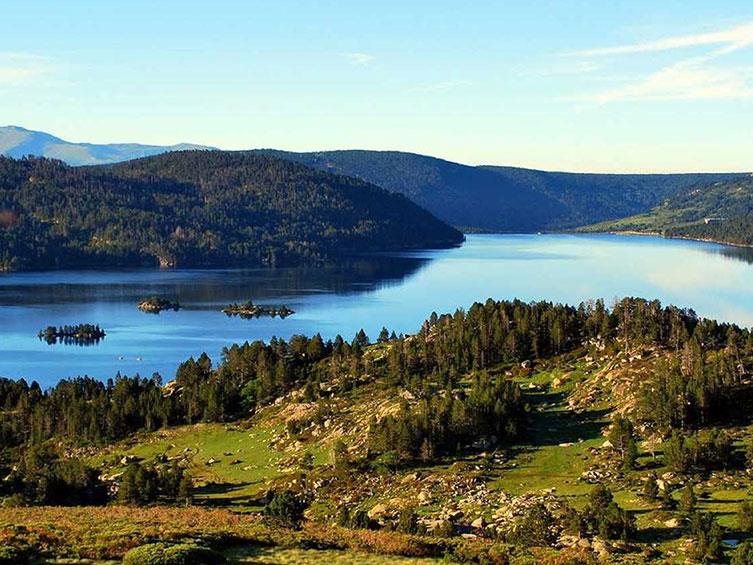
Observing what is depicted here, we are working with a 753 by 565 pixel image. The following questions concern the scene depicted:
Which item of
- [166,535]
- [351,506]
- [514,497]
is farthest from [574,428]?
[166,535]

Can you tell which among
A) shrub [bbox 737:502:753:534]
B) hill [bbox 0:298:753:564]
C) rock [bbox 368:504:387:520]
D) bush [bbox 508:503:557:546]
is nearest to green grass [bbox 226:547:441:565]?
hill [bbox 0:298:753:564]

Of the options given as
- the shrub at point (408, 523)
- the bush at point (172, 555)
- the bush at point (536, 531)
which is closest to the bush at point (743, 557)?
the bush at point (536, 531)

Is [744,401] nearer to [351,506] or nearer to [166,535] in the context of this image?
[351,506]

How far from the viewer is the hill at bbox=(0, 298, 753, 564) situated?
5181 centimetres

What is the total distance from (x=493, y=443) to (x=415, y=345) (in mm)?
40396

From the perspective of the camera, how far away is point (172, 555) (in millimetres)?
37438

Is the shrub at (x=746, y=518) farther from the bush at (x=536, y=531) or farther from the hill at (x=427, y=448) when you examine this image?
the bush at (x=536, y=531)

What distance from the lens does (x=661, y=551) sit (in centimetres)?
5272

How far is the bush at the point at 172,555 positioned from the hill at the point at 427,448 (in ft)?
9.20

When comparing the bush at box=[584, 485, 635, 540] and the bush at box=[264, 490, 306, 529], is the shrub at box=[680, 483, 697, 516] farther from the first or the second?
the bush at box=[264, 490, 306, 529]

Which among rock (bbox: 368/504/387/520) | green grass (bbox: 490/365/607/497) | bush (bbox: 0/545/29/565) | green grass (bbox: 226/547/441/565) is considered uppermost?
bush (bbox: 0/545/29/565)

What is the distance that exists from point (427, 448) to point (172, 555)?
46.3 m

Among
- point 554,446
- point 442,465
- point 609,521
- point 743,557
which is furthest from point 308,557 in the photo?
point 554,446

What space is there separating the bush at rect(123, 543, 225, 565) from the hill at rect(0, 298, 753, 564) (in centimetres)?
280
